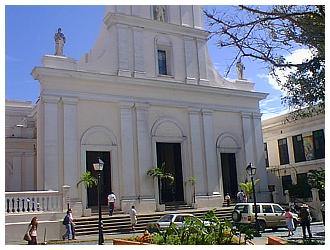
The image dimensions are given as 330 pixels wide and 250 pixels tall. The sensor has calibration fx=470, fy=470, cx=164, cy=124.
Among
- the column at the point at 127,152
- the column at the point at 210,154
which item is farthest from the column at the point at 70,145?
the column at the point at 210,154

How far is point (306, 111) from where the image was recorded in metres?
12.1

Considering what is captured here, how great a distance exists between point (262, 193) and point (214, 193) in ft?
10.4

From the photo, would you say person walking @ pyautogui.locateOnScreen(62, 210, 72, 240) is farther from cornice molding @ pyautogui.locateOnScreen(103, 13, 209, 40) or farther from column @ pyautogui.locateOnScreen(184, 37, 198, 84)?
column @ pyautogui.locateOnScreen(184, 37, 198, 84)

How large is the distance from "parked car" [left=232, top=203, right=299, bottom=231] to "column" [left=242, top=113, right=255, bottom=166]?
246 inches

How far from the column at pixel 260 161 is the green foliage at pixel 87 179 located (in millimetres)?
9042

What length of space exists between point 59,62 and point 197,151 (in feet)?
24.7

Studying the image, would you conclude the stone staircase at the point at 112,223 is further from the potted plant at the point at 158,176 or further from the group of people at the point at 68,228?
the potted plant at the point at 158,176

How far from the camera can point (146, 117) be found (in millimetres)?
21094

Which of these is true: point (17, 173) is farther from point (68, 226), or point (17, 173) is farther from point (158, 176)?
point (68, 226)

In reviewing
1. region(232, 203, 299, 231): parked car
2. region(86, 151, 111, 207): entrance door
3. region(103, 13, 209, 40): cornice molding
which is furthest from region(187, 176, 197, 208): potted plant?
region(103, 13, 209, 40): cornice molding

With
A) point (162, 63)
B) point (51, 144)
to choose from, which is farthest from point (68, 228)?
point (162, 63)
